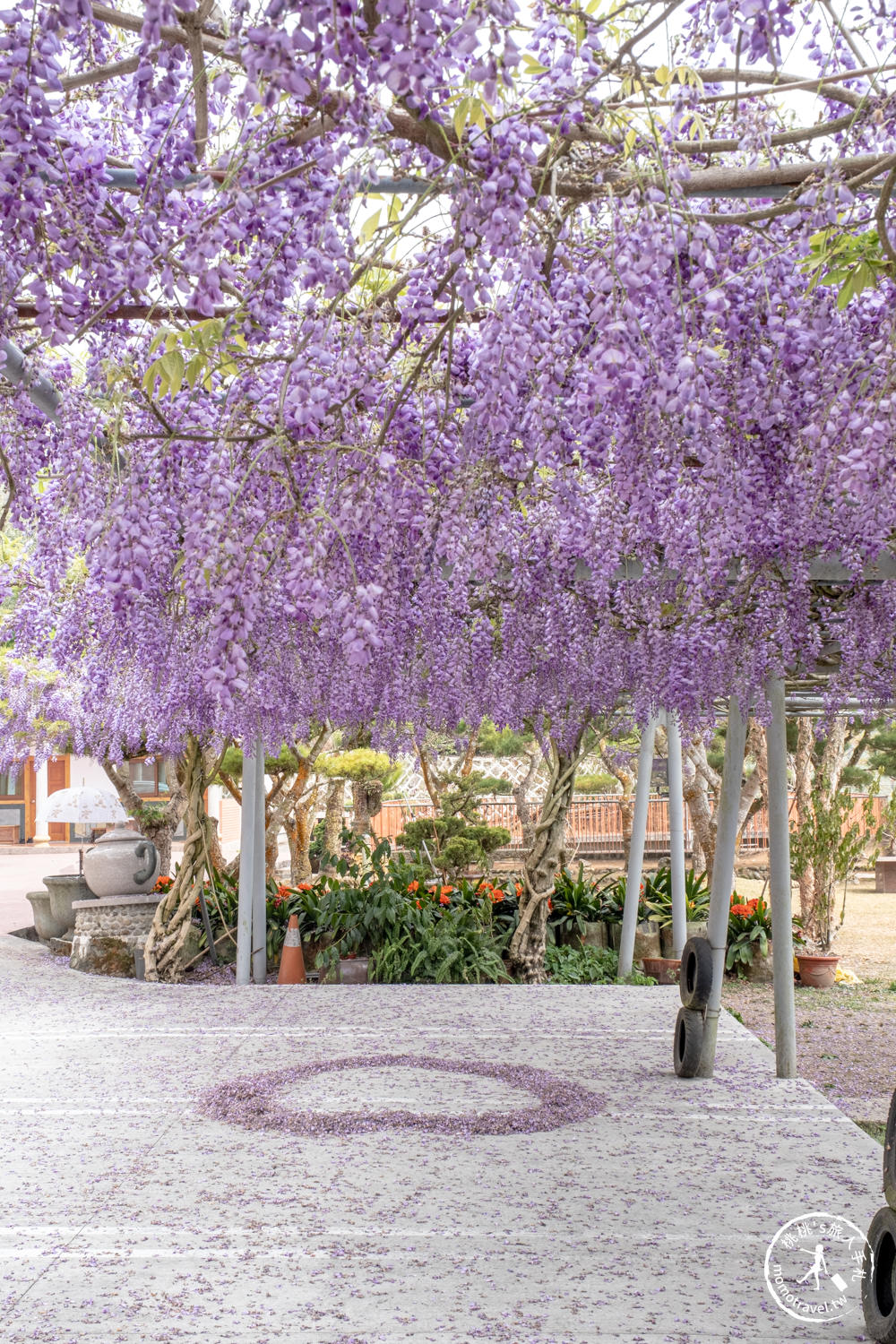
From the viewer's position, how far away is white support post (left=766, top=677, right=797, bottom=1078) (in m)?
4.65

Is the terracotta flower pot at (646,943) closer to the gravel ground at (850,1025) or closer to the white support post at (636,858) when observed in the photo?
the gravel ground at (850,1025)

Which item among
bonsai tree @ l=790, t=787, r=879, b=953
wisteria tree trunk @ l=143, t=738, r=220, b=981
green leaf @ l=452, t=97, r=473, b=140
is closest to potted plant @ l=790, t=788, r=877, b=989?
bonsai tree @ l=790, t=787, r=879, b=953

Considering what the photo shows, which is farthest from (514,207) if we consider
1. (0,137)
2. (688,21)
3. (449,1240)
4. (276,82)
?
(449,1240)

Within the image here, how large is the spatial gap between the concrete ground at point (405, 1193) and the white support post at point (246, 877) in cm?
151

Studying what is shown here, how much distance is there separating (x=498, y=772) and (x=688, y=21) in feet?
51.1

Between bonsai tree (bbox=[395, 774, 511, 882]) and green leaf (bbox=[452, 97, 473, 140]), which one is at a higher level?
green leaf (bbox=[452, 97, 473, 140])

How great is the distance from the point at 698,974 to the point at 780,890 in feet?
1.97

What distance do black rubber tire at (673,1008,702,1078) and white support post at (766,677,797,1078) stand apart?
0.36 metres

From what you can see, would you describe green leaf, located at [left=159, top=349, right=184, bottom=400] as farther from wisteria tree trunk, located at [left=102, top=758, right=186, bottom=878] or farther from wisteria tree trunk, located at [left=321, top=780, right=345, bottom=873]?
wisteria tree trunk, located at [left=321, top=780, right=345, bottom=873]

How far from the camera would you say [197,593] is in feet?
→ 10.8

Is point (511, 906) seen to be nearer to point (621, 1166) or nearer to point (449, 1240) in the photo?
point (621, 1166)

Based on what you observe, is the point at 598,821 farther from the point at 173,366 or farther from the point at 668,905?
the point at 173,366

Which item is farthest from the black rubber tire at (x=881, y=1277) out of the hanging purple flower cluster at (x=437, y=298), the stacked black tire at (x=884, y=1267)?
the hanging purple flower cluster at (x=437, y=298)

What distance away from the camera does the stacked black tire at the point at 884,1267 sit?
220 cm
